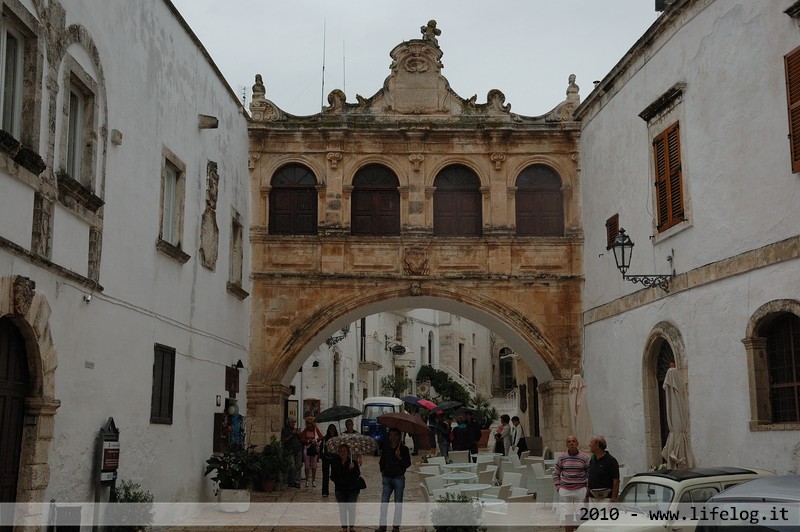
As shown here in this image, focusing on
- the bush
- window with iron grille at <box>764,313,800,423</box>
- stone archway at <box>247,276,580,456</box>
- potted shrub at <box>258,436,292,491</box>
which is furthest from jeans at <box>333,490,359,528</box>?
stone archway at <box>247,276,580,456</box>

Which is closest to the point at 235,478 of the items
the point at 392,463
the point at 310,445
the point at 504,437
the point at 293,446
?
the point at 392,463

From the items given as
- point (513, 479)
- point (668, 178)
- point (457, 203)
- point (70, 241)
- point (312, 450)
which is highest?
point (457, 203)

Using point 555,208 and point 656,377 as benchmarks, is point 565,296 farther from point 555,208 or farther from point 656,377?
point 656,377

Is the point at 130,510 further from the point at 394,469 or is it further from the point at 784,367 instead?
the point at 784,367

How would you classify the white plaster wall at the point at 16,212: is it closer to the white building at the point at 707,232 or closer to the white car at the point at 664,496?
the white car at the point at 664,496

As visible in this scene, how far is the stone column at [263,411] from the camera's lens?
17328 mm

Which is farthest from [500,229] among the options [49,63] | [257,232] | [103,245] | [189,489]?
[49,63]

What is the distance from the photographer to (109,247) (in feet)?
33.6

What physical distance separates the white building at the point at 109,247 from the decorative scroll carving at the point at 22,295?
1 cm

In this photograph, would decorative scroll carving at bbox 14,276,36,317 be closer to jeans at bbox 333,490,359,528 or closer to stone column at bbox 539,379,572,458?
jeans at bbox 333,490,359,528

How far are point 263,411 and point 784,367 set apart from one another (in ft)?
33.9

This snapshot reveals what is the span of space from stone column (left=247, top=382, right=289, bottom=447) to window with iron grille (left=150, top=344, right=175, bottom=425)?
4931mm

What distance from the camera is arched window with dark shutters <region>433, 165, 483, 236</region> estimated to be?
18203mm

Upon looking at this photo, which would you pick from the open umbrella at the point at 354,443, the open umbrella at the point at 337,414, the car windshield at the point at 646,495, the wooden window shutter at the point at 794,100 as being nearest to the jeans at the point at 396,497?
the open umbrella at the point at 354,443
